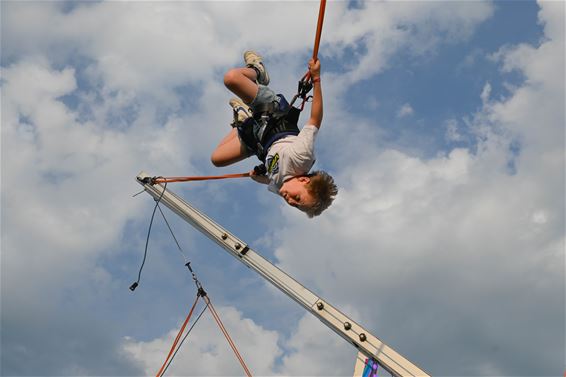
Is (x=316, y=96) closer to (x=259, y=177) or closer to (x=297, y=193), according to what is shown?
(x=297, y=193)

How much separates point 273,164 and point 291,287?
1.20 meters

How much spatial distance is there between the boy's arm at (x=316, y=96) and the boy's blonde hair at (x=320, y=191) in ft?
1.31

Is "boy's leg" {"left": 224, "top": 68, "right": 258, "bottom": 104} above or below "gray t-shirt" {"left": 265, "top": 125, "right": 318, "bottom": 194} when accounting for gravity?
above

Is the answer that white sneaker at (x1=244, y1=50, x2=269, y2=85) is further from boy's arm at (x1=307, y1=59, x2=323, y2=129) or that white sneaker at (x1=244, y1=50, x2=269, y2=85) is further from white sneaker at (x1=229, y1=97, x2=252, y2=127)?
boy's arm at (x1=307, y1=59, x2=323, y2=129)

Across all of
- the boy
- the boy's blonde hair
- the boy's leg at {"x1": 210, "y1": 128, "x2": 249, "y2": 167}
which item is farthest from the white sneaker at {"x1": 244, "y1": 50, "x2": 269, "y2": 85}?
the boy's blonde hair

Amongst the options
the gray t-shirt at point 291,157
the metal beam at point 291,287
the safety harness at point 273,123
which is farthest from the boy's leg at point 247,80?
the metal beam at point 291,287

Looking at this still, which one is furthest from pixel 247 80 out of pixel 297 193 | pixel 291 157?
pixel 297 193

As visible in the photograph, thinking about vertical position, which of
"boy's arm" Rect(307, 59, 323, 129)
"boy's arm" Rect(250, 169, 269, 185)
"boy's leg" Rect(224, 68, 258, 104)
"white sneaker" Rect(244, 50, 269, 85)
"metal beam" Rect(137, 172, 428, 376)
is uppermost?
"white sneaker" Rect(244, 50, 269, 85)

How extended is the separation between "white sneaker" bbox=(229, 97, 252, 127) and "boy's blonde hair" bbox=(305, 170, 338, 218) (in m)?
1.02

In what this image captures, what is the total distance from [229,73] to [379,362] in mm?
2642

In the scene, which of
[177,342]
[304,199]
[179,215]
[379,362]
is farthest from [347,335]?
[177,342]

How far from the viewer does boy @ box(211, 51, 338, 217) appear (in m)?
5.09

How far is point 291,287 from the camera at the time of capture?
5828 millimetres

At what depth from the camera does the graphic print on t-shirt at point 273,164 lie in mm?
5248
